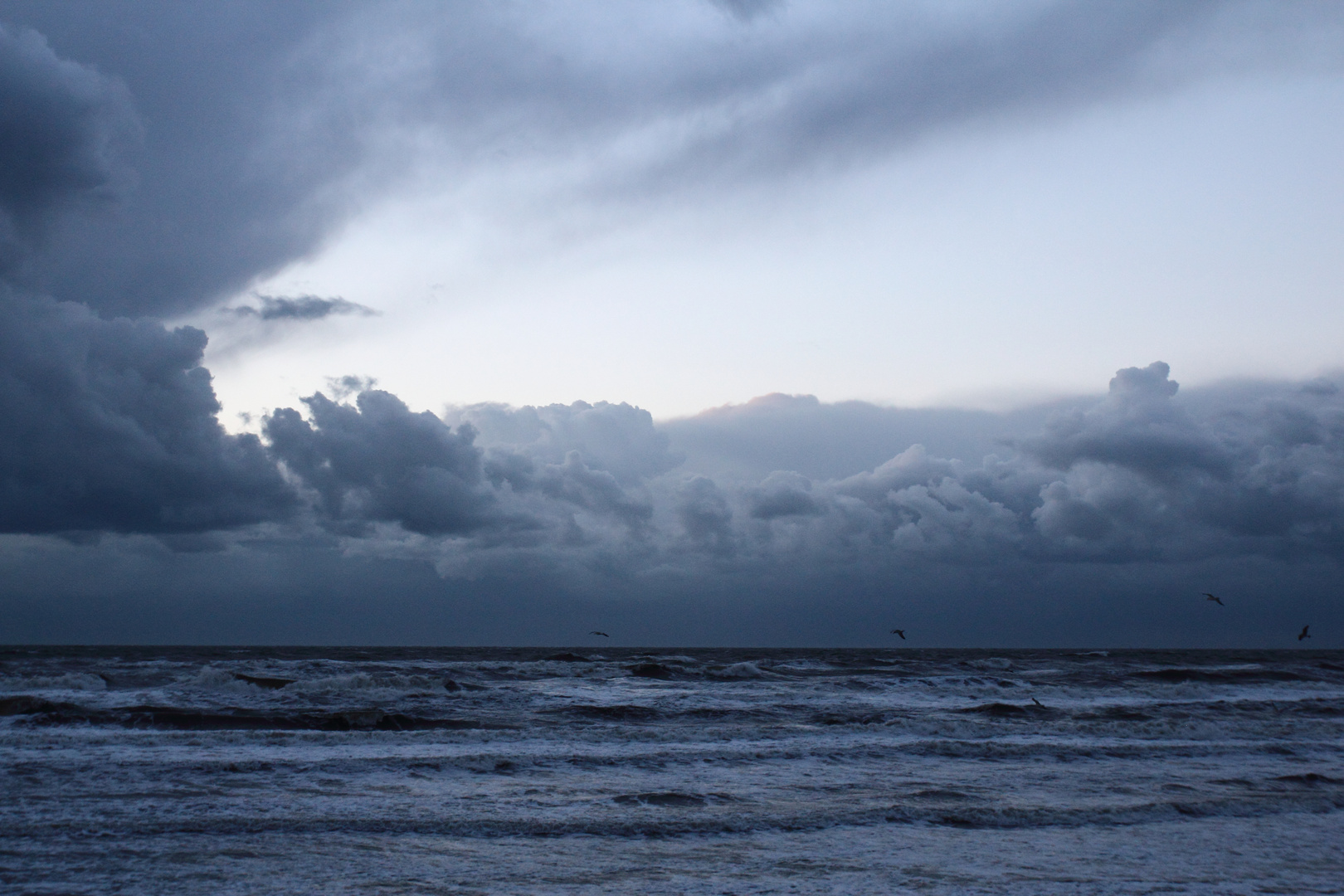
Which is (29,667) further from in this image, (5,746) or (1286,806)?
(1286,806)

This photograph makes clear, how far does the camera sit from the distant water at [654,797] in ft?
32.5

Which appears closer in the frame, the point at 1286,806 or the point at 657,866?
the point at 657,866

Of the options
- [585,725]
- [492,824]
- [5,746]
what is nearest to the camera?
[492,824]

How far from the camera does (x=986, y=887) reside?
31.1ft

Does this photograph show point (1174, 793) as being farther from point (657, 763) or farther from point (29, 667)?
point (29, 667)

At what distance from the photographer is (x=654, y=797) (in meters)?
14.2

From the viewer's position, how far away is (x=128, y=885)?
29.9 ft

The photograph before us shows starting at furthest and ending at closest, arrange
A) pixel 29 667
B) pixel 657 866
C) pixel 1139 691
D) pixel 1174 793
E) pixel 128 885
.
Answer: pixel 29 667
pixel 1139 691
pixel 1174 793
pixel 657 866
pixel 128 885

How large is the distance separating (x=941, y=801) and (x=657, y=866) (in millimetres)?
5974

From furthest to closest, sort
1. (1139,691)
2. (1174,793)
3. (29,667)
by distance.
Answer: (29,667) < (1139,691) < (1174,793)

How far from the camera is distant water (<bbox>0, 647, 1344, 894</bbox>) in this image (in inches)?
390

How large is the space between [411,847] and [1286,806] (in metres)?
13.7

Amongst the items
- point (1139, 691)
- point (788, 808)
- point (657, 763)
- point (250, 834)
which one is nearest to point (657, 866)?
point (788, 808)

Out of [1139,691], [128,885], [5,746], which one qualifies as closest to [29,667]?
[5,746]
